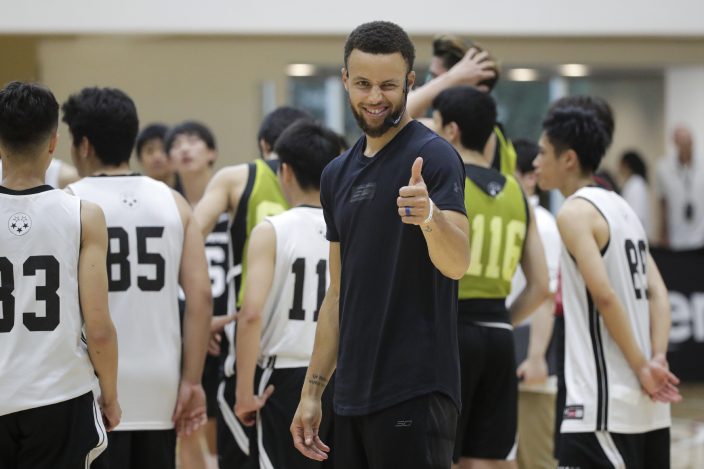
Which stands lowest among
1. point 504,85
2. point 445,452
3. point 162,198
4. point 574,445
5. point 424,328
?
point 574,445

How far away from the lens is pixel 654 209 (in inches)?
499

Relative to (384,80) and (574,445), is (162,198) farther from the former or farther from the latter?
(574,445)

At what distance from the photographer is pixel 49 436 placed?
134 inches

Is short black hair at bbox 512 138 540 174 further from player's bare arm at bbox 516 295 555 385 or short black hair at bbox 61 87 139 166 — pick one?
short black hair at bbox 61 87 139 166

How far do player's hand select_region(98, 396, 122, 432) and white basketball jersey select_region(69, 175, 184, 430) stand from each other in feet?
1.29

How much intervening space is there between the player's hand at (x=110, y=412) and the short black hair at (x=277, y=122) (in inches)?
77.2

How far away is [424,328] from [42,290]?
4.01 feet

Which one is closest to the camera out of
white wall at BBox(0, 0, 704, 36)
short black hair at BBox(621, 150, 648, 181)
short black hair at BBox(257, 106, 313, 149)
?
short black hair at BBox(257, 106, 313, 149)

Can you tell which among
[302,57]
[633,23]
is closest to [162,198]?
[302,57]

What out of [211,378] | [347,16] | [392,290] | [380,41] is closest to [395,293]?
[392,290]

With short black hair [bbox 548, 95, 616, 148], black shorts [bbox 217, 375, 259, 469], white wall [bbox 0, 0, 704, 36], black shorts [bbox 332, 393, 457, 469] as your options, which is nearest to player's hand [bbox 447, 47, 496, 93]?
short black hair [bbox 548, 95, 616, 148]

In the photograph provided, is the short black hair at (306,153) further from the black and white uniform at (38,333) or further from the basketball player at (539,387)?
the basketball player at (539,387)

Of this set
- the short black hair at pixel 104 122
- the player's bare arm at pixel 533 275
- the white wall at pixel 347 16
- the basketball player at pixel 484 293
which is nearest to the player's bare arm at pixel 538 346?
the player's bare arm at pixel 533 275

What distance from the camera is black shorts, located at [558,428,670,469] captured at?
14.3ft
